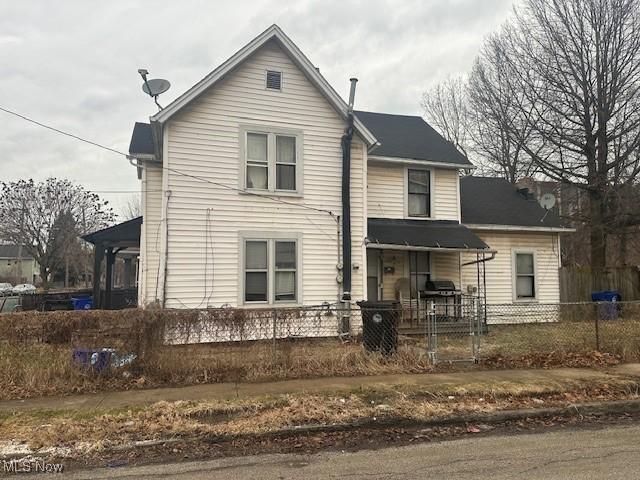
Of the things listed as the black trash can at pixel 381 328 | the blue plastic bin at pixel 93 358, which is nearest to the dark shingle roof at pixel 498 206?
the black trash can at pixel 381 328

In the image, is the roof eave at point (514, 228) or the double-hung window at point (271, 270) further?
the roof eave at point (514, 228)

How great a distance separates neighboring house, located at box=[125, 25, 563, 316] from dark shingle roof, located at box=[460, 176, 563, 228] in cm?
257

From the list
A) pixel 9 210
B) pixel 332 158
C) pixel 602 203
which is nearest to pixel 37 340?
pixel 332 158

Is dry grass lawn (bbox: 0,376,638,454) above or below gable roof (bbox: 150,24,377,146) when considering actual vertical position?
below

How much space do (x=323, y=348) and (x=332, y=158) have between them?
5.67 meters

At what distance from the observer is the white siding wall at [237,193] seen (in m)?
11.5

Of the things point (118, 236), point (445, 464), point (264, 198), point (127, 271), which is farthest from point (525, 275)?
point (127, 271)

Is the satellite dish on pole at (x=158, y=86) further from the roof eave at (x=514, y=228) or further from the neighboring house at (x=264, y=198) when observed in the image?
the roof eave at (x=514, y=228)

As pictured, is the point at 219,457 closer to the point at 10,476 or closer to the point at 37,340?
the point at 10,476

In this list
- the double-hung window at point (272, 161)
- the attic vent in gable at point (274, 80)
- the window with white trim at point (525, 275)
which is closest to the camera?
the double-hung window at point (272, 161)

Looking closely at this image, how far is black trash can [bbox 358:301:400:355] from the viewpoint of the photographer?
910 centimetres

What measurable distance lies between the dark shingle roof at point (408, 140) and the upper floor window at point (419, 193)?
1.77ft

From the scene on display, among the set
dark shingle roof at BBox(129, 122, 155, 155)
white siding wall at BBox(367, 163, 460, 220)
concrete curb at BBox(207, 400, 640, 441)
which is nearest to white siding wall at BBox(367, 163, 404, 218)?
white siding wall at BBox(367, 163, 460, 220)

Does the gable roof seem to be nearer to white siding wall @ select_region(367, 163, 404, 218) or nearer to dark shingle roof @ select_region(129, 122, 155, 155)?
white siding wall @ select_region(367, 163, 404, 218)
